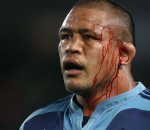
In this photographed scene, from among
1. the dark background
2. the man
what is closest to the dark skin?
the man

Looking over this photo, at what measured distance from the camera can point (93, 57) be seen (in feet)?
5.24

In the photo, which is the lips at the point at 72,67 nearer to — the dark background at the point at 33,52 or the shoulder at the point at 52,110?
the shoulder at the point at 52,110

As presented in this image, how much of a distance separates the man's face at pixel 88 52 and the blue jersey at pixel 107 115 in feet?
0.30

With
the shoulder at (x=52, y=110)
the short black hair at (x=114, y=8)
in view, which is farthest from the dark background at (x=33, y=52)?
the short black hair at (x=114, y=8)

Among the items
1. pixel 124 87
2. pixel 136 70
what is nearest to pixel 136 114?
pixel 124 87

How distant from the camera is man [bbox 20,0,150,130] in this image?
1578mm

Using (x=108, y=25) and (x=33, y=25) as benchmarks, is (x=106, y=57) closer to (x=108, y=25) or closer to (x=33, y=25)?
(x=108, y=25)

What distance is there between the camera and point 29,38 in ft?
10.7

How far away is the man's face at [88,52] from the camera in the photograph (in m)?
1.58

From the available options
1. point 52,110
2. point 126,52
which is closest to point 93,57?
point 126,52

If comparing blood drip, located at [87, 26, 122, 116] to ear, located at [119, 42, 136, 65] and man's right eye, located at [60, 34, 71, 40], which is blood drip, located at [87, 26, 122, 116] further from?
man's right eye, located at [60, 34, 71, 40]

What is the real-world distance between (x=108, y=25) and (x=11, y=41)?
174 cm

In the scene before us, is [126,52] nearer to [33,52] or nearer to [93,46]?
[93,46]

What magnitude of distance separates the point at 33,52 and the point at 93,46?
169 centimetres
